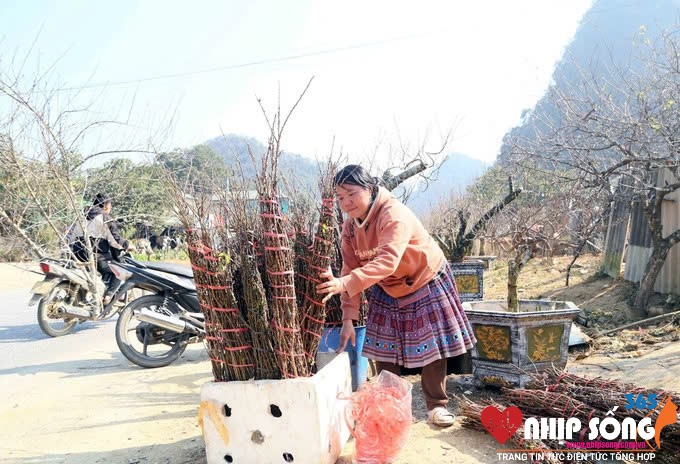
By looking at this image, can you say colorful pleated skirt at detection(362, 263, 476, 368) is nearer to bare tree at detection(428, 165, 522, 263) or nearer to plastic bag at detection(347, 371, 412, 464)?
plastic bag at detection(347, 371, 412, 464)

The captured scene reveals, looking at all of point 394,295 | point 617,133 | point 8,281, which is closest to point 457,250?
point 617,133

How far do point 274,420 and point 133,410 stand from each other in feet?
5.80

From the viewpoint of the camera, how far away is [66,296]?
248 inches

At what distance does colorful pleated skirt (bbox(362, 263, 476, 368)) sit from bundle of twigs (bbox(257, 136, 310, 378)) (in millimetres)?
661

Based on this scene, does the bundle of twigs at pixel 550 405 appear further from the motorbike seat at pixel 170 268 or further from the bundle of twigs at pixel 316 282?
the motorbike seat at pixel 170 268

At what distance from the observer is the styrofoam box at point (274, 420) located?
2244 mm

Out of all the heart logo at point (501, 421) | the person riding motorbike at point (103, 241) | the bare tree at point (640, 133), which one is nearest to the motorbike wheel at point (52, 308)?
the person riding motorbike at point (103, 241)

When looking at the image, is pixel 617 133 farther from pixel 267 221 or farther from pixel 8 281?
pixel 8 281

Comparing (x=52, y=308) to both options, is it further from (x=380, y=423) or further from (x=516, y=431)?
(x=516, y=431)

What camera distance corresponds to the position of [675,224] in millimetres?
6312

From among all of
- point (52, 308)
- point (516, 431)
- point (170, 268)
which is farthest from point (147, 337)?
point (516, 431)

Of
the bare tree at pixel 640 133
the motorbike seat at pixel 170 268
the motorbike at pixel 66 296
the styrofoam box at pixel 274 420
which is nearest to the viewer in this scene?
the styrofoam box at pixel 274 420

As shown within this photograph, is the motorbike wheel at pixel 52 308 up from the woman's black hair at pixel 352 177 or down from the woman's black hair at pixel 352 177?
down

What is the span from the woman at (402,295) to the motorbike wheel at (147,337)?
2351 millimetres
